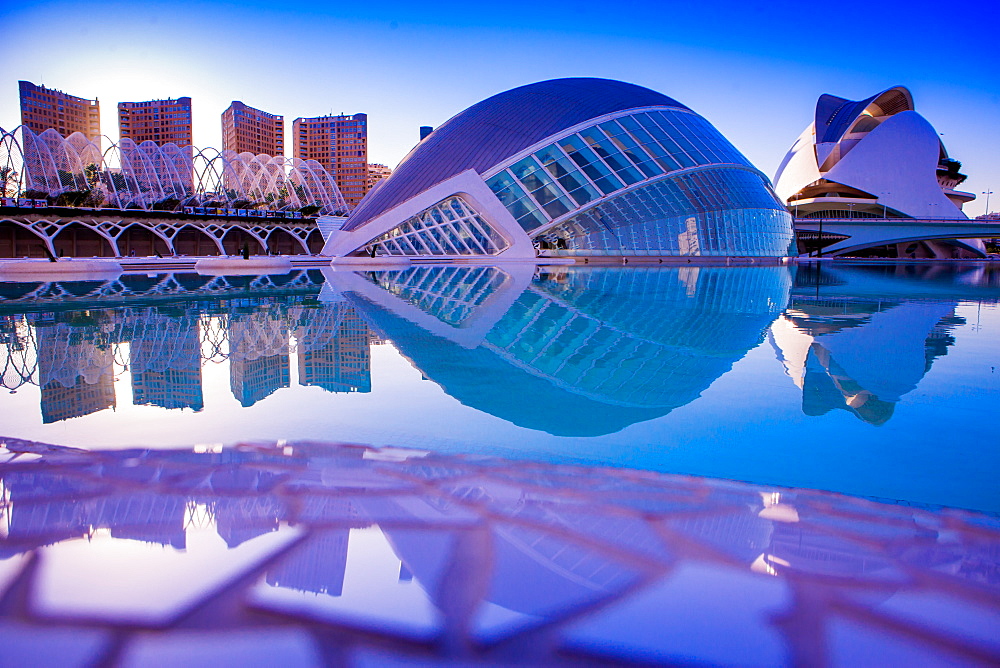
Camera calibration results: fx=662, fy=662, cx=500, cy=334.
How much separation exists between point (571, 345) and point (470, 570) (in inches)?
223

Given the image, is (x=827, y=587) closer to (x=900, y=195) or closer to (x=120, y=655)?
(x=120, y=655)

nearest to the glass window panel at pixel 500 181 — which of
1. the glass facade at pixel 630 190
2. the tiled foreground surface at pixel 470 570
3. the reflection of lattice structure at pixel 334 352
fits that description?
the glass facade at pixel 630 190

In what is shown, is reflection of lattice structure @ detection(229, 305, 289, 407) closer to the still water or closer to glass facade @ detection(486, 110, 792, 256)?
the still water

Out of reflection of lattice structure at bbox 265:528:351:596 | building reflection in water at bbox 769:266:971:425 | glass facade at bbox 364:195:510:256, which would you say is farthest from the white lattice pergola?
reflection of lattice structure at bbox 265:528:351:596

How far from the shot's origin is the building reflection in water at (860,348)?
5195mm

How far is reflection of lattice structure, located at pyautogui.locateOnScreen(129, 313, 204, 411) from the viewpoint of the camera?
16.8 ft

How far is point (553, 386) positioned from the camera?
5.59 m

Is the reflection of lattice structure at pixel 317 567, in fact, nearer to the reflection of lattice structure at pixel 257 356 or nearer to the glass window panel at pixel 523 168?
the reflection of lattice structure at pixel 257 356

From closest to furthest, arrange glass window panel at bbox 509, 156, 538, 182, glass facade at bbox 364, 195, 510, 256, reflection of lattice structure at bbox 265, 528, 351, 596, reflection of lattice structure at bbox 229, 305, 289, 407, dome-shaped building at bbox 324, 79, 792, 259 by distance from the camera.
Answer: reflection of lattice structure at bbox 265, 528, 351, 596 → reflection of lattice structure at bbox 229, 305, 289, 407 → dome-shaped building at bbox 324, 79, 792, 259 → glass window panel at bbox 509, 156, 538, 182 → glass facade at bbox 364, 195, 510, 256

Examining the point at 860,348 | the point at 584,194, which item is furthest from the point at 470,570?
the point at 584,194

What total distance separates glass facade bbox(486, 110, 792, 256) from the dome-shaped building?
5 centimetres

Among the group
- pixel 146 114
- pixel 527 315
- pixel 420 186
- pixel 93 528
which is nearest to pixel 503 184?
pixel 420 186

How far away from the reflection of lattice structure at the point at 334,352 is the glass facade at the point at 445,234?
73.8ft

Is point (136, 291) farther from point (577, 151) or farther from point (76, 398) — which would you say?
point (577, 151)
